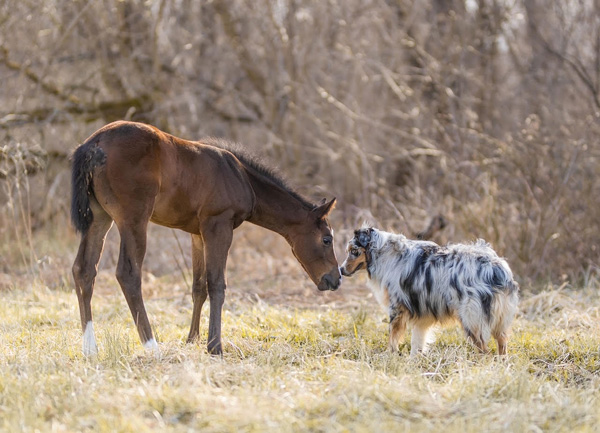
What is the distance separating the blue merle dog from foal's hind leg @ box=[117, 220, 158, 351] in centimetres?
186

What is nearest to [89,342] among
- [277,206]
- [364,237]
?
[277,206]

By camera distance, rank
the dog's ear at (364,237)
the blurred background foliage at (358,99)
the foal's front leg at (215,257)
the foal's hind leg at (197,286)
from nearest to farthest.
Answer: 1. the foal's front leg at (215,257)
2. the dog's ear at (364,237)
3. the foal's hind leg at (197,286)
4. the blurred background foliage at (358,99)

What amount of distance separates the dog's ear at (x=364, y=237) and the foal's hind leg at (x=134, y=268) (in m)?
1.91

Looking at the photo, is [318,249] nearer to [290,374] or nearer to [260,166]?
[260,166]

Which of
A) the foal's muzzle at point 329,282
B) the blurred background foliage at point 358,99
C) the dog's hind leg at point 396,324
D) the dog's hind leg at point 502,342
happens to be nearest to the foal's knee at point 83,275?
the foal's muzzle at point 329,282

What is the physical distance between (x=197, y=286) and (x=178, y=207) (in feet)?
3.17

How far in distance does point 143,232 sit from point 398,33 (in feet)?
35.7

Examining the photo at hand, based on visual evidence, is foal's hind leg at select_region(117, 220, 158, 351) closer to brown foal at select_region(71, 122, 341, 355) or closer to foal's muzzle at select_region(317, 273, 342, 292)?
brown foal at select_region(71, 122, 341, 355)

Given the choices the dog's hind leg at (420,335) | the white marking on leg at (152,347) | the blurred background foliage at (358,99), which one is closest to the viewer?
the white marking on leg at (152,347)

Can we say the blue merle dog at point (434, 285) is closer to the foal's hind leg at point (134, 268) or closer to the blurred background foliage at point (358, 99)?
the foal's hind leg at point (134, 268)

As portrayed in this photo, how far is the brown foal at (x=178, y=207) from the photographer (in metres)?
6.14

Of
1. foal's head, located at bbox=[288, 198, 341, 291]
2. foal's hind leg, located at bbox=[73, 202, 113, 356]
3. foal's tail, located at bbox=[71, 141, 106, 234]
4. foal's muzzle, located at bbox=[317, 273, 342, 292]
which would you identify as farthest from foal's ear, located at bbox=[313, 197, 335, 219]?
foal's tail, located at bbox=[71, 141, 106, 234]

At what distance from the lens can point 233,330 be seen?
24.6ft

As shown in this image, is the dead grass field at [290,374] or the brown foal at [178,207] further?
the brown foal at [178,207]
